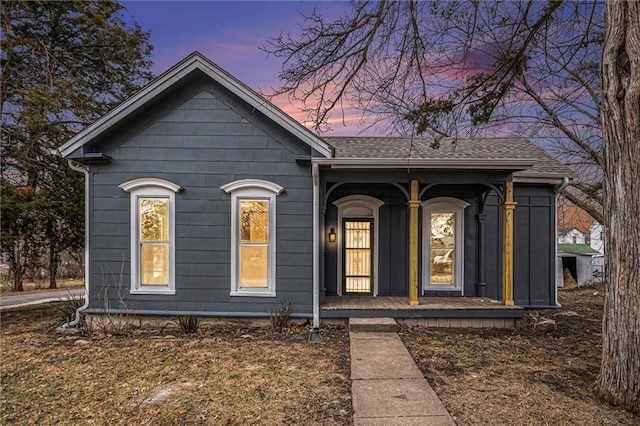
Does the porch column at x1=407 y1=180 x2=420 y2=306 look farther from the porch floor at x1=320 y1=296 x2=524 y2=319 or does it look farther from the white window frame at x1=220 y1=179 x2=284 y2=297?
the white window frame at x1=220 y1=179 x2=284 y2=297

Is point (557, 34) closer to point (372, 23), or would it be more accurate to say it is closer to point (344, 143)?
point (372, 23)

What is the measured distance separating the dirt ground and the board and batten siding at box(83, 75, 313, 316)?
9.07 ft

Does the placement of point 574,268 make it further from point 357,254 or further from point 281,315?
point 281,315

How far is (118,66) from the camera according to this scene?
11.8 meters

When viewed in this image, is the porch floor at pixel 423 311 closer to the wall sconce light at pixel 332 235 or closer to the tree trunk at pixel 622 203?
the wall sconce light at pixel 332 235

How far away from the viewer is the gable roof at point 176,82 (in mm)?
6887

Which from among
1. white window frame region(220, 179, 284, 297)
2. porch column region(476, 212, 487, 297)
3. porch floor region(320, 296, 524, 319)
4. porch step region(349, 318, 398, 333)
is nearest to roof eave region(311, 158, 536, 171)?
white window frame region(220, 179, 284, 297)

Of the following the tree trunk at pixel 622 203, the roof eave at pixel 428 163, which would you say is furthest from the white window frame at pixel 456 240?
the tree trunk at pixel 622 203

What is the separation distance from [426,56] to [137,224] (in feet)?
19.7

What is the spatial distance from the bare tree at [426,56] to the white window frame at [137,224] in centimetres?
371

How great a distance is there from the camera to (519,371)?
4852mm

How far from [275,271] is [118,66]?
30.3 ft

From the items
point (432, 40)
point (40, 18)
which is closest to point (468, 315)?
point (432, 40)

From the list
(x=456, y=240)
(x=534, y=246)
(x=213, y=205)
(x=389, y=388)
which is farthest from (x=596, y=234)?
(x=389, y=388)
